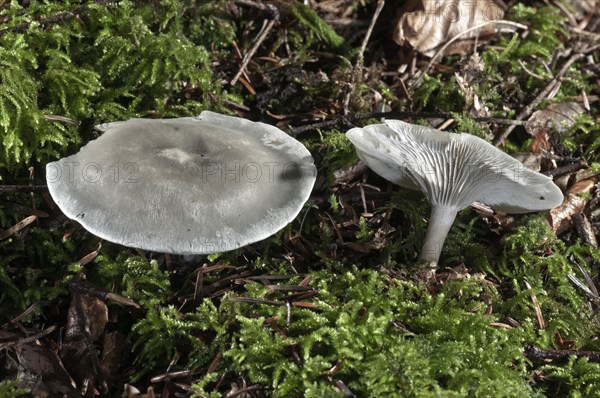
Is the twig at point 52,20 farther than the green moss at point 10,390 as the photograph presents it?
Yes

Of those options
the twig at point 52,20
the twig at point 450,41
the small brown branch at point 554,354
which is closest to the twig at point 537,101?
the twig at point 450,41

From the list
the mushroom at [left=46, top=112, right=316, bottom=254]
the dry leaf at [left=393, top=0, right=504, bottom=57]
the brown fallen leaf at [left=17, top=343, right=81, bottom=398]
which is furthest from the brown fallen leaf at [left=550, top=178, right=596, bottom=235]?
the brown fallen leaf at [left=17, top=343, right=81, bottom=398]

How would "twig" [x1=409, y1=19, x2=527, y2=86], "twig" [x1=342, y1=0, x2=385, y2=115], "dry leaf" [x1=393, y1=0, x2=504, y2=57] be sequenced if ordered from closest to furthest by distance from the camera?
"twig" [x1=342, y1=0, x2=385, y2=115]
"twig" [x1=409, y1=19, x2=527, y2=86]
"dry leaf" [x1=393, y1=0, x2=504, y2=57]

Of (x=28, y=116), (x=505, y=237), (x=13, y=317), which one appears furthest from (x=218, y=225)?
(x=505, y=237)

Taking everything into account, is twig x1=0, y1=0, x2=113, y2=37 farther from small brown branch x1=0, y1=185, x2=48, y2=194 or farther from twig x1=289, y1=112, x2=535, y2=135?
twig x1=289, y1=112, x2=535, y2=135

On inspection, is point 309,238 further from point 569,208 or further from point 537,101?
point 537,101

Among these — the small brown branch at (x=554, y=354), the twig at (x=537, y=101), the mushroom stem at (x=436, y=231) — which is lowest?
the small brown branch at (x=554, y=354)

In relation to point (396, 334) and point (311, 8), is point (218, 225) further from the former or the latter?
point (311, 8)

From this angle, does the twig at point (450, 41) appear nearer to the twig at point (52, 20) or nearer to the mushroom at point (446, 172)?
the mushroom at point (446, 172)
